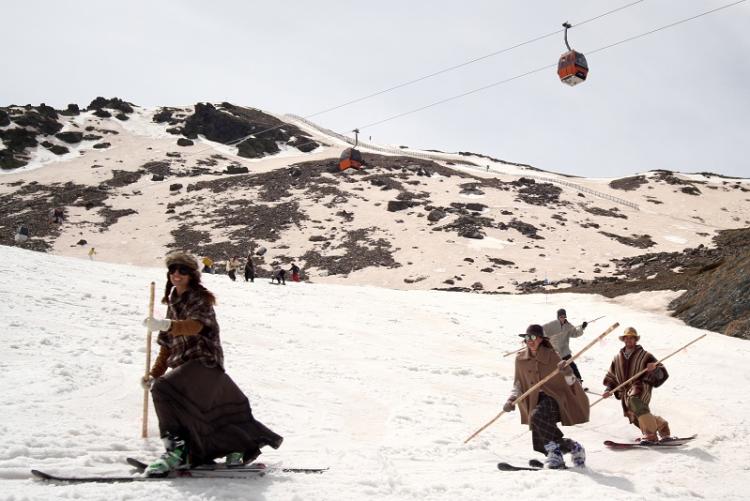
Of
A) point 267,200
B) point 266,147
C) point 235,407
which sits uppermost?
point 266,147

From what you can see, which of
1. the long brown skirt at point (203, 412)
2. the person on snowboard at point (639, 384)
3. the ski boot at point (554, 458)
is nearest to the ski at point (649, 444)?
the person on snowboard at point (639, 384)

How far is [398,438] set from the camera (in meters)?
7.59

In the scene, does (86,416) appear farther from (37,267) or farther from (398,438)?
(37,267)

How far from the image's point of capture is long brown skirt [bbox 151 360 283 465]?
4781 millimetres

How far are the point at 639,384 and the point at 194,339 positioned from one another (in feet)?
22.0

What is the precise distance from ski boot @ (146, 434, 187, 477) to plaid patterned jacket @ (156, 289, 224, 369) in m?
0.63

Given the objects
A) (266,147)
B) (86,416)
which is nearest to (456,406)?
(86,416)

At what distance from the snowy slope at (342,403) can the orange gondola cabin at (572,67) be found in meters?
8.44

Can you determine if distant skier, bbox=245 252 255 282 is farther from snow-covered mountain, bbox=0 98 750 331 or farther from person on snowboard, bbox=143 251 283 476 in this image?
person on snowboard, bbox=143 251 283 476

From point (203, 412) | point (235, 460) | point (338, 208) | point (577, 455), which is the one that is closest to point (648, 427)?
point (577, 455)

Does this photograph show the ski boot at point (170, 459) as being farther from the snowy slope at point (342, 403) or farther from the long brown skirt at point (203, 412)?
the snowy slope at point (342, 403)

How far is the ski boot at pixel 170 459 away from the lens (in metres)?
4.62

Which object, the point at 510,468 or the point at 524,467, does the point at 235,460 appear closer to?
the point at 510,468

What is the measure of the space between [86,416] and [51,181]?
6863 cm
